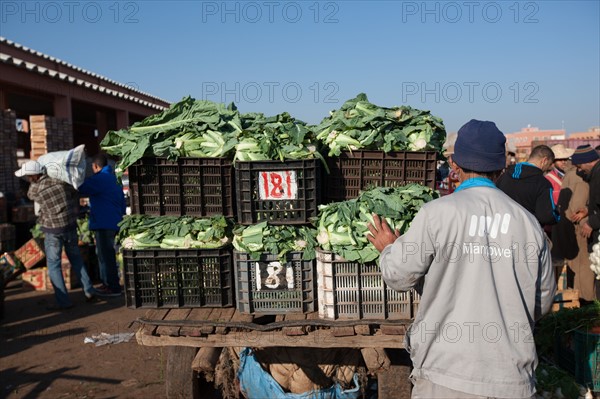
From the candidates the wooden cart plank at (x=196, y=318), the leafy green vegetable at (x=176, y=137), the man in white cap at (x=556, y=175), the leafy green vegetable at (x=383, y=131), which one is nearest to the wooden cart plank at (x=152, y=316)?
the wooden cart plank at (x=196, y=318)

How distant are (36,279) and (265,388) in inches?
258

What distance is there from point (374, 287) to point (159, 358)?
11.9 ft

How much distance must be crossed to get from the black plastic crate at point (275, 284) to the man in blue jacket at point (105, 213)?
16.4 ft

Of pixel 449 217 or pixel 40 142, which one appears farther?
pixel 40 142

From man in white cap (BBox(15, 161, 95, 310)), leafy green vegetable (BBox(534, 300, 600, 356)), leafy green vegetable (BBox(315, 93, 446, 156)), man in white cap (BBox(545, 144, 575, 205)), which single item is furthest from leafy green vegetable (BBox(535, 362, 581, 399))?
man in white cap (BBox(15, 161, 95, 310))

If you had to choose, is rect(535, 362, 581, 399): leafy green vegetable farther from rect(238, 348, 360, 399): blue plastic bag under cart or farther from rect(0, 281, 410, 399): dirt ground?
rect(238, 348, 360, 399): blue plastic bag under cart

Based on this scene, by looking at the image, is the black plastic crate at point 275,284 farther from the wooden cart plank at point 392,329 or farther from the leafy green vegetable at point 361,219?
the wooden cart plank at point 392,329

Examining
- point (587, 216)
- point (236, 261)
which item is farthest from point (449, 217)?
point (587, 216)

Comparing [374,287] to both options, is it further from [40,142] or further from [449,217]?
[40,142]

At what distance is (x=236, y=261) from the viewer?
3623 mm

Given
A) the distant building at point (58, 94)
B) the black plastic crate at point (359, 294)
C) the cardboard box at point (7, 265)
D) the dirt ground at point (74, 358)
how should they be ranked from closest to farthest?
the black plastic crate at point (359, 294) < the dirt ground at point (74, 358) < the cardboard box at point (7, 265) < the distant building at point (58, 94)

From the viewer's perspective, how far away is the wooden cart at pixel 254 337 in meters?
3.29

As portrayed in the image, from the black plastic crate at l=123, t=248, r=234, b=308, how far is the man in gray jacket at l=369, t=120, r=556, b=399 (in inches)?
69.0

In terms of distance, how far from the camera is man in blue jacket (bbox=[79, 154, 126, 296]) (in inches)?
316
